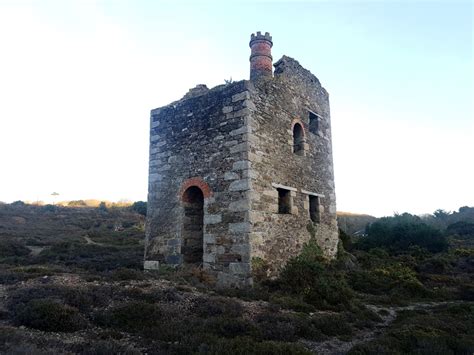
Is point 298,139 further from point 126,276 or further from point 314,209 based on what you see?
point 126,276

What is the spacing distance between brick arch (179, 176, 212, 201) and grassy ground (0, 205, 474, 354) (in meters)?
2.32

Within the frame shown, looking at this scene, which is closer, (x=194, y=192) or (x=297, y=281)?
(x=297, y=281)

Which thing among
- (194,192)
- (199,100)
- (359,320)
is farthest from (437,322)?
(199,100)

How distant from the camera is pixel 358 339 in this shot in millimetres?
7098

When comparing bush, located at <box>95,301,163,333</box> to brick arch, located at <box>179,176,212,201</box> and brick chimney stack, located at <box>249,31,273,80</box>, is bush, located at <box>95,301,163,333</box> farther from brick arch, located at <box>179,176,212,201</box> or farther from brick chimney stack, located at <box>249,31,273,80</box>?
brick chimney stack, located at <box>249,31,273,80</box>

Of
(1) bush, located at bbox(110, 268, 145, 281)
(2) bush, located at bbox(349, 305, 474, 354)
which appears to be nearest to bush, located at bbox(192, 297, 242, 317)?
(2) bush, located at bbox(349, 305, 474, 354)

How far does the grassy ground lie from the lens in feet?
18.2

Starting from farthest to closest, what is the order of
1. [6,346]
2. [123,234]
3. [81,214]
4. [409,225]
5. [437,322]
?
[81,214] < [123,234] < [409,225] < [437,322] < [6,346]

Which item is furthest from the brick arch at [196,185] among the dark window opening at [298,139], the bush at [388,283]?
the bush at [388,283]

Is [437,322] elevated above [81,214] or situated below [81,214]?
below

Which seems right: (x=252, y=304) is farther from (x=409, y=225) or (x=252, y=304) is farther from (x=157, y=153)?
(x=409, y=225)

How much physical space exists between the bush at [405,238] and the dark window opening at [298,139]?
9.27 metres

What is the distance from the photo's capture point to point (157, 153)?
43.4 feet

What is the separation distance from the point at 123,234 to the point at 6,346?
19527 millimetres
